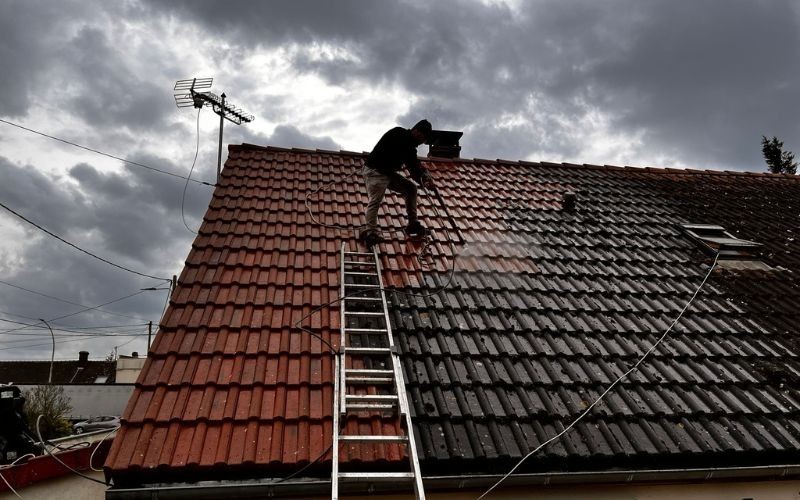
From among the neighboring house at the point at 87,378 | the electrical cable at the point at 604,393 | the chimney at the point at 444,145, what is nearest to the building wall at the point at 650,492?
the electrical cable at the point at 604,393

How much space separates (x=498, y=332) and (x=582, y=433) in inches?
46.5

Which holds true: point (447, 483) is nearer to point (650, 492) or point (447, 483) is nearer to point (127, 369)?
point (650, 492)

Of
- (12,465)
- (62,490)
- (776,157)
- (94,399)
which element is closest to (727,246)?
(62,490)

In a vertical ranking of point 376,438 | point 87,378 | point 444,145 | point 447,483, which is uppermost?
point 87,378

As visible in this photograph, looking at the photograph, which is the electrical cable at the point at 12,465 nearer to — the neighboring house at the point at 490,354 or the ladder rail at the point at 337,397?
the neighboring house at the point at 490,354

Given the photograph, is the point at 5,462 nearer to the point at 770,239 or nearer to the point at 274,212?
the point at 274,212

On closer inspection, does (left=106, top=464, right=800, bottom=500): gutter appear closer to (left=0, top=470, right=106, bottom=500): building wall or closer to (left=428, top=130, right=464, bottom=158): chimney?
(left=0, top=470, right=106, bottom=500): building wall

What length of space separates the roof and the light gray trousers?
148ft

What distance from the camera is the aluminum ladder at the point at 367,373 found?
2832mm

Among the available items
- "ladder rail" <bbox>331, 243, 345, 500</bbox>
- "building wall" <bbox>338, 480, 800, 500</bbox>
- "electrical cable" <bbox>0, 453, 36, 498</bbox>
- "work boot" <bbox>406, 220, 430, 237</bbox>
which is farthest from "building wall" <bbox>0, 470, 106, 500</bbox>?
"work boot" <bbox>406, 220, 430, 237</bbox>

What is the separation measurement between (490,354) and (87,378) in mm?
49708

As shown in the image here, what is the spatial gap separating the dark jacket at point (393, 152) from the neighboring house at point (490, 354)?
751mm

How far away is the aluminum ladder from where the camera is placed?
2832 millimetres

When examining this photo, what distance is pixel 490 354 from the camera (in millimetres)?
4105
